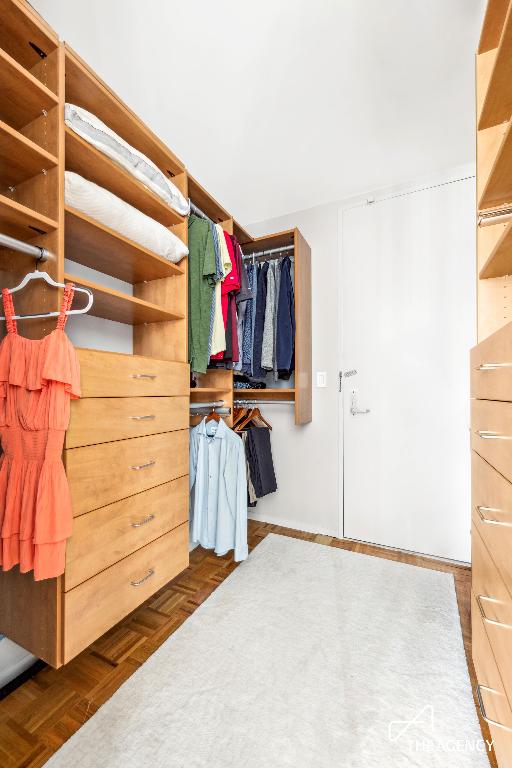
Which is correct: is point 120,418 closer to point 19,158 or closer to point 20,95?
point 19,158

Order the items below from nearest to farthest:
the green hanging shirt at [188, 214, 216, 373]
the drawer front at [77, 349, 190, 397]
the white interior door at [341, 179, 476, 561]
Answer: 1. the drawer front at [77, 349, 190, 397]
2. the green hanging shirt at [188, 214, 216, 373]
3. the white interior door at [341, 179, 476, 561]

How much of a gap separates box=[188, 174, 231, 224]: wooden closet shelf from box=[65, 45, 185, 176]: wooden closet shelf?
0.49ft

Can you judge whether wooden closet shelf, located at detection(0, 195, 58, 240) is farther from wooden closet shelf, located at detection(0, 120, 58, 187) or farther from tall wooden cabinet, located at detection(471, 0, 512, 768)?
tall wooden cabinet, located at detection(471, 0, 512, 768)

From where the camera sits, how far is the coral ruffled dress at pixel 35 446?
984 millimetres

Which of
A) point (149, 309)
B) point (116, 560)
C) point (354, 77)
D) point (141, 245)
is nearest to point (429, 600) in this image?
point (116, 560)

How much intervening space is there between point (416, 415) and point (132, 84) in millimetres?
2409

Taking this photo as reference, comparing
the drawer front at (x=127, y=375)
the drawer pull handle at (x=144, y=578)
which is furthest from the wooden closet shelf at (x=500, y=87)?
the drawer pull handle at (x=144, y=578)

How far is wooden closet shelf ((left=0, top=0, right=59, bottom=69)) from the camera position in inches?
38.7

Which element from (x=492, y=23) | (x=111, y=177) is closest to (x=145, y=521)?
(x=111, y=177)

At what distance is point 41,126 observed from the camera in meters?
1.14

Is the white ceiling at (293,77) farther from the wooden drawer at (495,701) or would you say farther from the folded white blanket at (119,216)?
the wooden drawer at (495,701)

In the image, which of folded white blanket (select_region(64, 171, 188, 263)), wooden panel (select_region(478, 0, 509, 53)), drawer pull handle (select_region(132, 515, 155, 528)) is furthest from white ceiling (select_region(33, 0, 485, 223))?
drawer pull handle (select_region(132, 515, 155, 528))

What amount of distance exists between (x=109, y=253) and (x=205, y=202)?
795 mm

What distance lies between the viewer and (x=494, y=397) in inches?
A: 33.8
